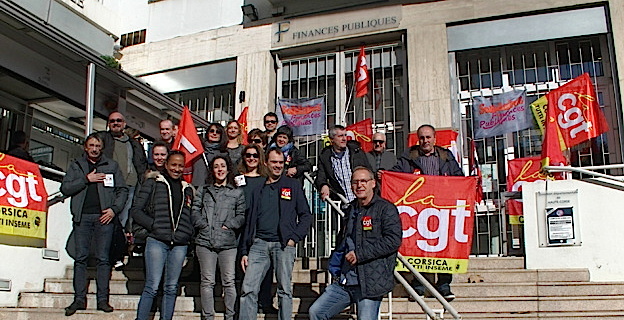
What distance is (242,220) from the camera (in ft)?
20.1

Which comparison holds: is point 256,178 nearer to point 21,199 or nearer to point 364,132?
point 21,199

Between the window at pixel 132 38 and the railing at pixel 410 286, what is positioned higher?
the window at pixel 132 38

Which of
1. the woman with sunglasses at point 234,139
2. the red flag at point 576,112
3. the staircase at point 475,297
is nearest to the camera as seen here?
the staircase at point 475,297

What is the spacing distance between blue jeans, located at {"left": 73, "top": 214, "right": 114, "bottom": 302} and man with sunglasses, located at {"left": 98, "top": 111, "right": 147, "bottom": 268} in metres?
0.69

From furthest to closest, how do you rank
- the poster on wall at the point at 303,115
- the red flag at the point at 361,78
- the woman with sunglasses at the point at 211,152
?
the poster on wall at the point at 303,115 → the red flag at the point at 361,78 → the woman with sunglasses at the point at 211,152

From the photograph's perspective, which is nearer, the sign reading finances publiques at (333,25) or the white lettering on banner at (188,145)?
the white lettering on banner at (188,145)

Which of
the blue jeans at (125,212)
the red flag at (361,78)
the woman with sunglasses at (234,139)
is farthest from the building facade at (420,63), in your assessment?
the blue jeans at (125,212)

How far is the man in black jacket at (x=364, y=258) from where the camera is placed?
4719 millimetres

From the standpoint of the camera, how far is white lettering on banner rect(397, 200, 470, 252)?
686 centimetres

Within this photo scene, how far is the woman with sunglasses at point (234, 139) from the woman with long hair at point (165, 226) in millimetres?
1285

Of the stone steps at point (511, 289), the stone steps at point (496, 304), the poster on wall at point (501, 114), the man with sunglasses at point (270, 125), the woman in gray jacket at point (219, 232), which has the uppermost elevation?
the poster on wall at point (501, 114)

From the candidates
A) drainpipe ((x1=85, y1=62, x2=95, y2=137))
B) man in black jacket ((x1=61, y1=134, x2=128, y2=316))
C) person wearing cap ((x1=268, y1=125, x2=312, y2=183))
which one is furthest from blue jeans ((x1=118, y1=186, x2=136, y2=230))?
person wearing cap ((x1=268, y1=125, x2=312, y2=183))

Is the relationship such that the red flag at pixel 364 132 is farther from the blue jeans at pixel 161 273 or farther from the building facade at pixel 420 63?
the blue jeans at pixel 161 273

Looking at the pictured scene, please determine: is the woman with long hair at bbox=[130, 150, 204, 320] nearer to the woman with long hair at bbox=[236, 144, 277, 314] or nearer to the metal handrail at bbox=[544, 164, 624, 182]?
the woman with long hair at bbox=[236, 144, 277, 314]
